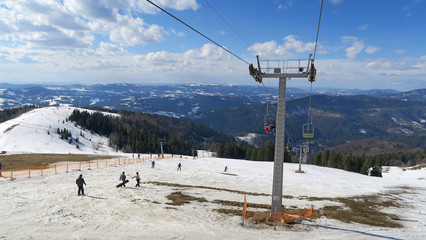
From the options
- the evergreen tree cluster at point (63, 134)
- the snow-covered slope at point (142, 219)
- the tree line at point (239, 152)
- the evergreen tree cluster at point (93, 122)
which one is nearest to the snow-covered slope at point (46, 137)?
the evergreen tree cluster at point (63, 134)

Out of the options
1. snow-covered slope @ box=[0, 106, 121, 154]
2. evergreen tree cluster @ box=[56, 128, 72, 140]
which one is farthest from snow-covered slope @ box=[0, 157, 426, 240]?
evergreen tree cluster @ box=[56, 128, 72, 140]

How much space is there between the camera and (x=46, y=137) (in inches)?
4811

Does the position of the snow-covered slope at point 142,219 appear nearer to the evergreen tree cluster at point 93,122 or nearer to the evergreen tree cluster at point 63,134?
the evergreen tree cluster at point 63,134

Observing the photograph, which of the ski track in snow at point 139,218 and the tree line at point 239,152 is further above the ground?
the ski track in snow at point 139,218

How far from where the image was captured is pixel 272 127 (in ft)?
72.2

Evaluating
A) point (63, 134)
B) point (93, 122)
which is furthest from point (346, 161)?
point (93, 122)

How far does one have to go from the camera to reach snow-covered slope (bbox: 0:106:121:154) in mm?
102250

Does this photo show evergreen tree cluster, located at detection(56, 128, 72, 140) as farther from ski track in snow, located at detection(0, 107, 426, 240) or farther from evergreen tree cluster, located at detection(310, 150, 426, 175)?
evergreen tree cluster, located at detection(310, 150, 426, 175)

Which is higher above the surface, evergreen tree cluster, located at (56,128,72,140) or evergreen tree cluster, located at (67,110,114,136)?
evergreen tree cluster, located at (67,110,114,136)

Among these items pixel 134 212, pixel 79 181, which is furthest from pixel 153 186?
pixel 134 212

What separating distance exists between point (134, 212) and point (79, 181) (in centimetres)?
800

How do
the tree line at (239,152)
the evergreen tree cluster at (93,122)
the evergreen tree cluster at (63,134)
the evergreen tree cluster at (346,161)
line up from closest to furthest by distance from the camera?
1. the evergreen tree cluster at (346,161)
2. the tree line at (239,152)
3. the evergreen tree cluster at (63,134)
4. the evergreen tree cluster at (93,122)

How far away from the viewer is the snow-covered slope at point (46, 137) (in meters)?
102

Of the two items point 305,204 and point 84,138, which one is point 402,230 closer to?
point 305,204
